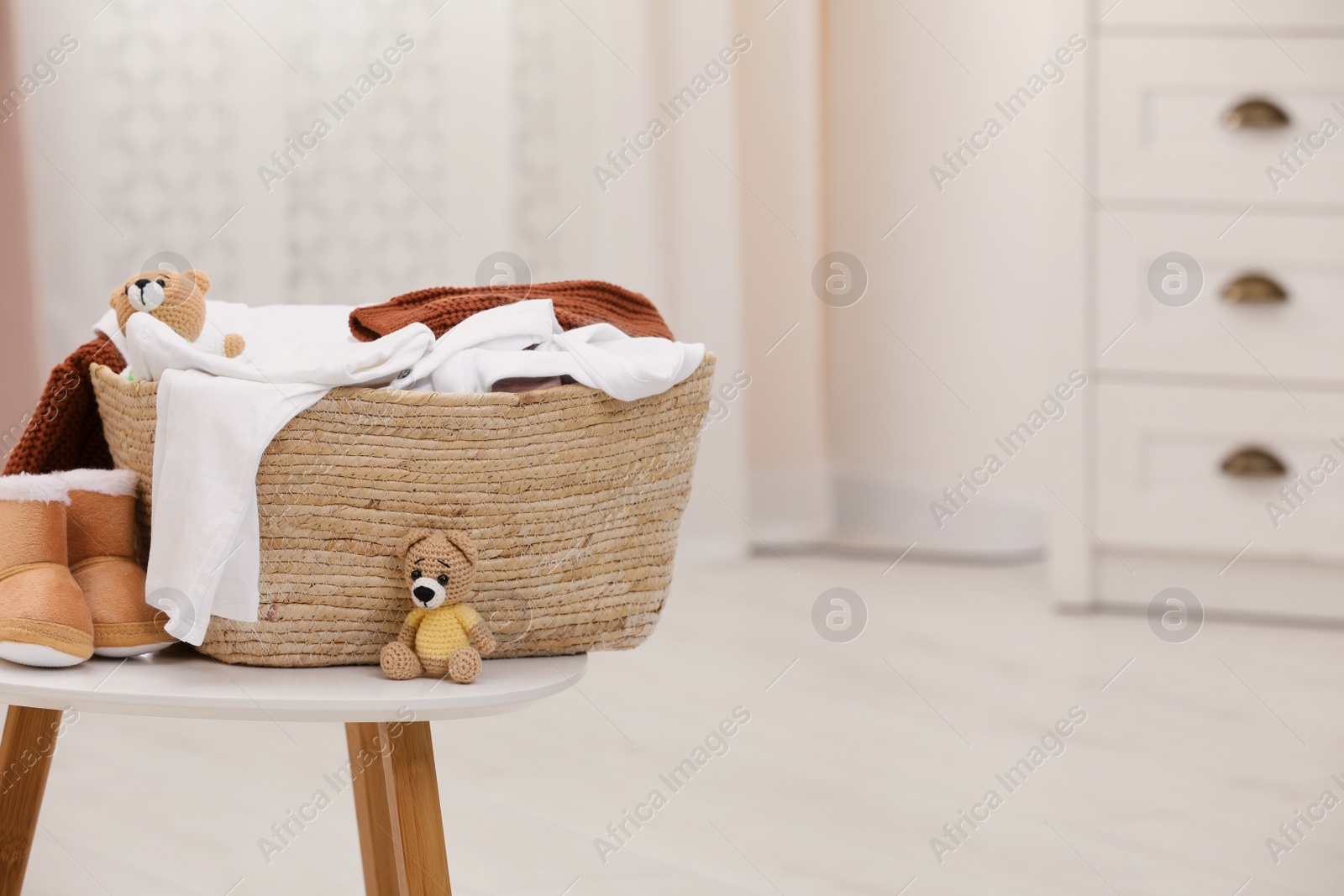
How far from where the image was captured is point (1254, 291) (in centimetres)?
207

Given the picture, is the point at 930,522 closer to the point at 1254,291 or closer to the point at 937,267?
the point at 937,267

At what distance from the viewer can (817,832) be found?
141cm

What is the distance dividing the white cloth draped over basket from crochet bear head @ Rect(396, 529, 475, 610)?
0.08m

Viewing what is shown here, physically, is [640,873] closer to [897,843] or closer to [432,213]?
[897,843]

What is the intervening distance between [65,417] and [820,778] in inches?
37.7

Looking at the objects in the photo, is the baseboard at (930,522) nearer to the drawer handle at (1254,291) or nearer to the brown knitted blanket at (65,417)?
the drawer handle at (1254,291)

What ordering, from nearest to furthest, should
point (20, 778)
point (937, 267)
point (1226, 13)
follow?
point (20, 778) < point (1226, 13) < point (937, 267)

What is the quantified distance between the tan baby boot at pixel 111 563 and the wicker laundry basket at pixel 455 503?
0.02m

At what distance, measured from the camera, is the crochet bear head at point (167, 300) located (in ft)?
2.79

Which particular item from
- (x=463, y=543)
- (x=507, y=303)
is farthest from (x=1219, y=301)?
(x=463, y=543)

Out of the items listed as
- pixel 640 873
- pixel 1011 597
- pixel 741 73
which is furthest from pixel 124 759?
pixel 741 73

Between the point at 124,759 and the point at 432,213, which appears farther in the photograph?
the point at 432,213

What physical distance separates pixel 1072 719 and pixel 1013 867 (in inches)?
17.0

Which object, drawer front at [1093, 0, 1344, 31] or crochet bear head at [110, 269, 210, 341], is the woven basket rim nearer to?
crochet bear head at [110, 269, 210, 341]
